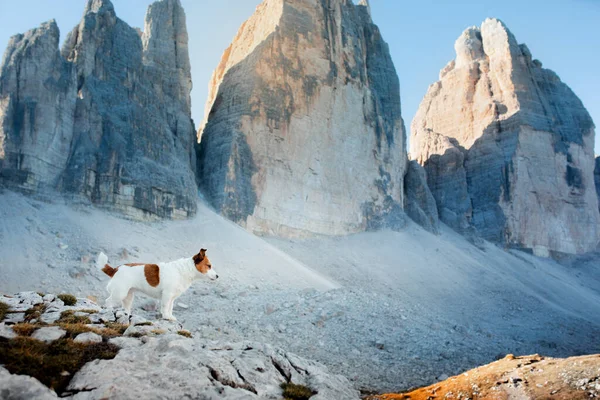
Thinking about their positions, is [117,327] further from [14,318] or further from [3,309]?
[3,309]

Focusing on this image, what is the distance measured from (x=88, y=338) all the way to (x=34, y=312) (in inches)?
83.1

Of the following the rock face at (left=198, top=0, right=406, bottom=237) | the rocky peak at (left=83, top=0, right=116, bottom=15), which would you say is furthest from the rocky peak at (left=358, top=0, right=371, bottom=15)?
the rocky peak at (left=83, top=0, right=116, bottom=15)

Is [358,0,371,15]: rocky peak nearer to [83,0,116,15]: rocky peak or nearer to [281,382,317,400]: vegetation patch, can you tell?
[83,0,116,15]: rocky peak

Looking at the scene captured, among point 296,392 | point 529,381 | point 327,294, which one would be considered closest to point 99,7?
point 327,294

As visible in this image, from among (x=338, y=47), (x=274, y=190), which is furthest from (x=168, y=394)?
(x=338, y=47)

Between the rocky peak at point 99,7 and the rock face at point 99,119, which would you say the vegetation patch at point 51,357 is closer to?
the rock face at point 99,119

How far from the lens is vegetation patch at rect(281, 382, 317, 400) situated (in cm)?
662

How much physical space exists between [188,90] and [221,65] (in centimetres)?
1129

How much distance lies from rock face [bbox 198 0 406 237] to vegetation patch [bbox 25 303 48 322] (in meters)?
20.1

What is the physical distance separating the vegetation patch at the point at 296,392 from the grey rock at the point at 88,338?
2.76 meters

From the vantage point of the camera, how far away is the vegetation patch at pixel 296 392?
261 inches

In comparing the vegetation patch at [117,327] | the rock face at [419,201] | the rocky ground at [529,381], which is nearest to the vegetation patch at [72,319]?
the vegetation patch at [117,327]

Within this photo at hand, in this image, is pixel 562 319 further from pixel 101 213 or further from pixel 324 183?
pixel 101 213

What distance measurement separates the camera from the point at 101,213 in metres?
21.9
